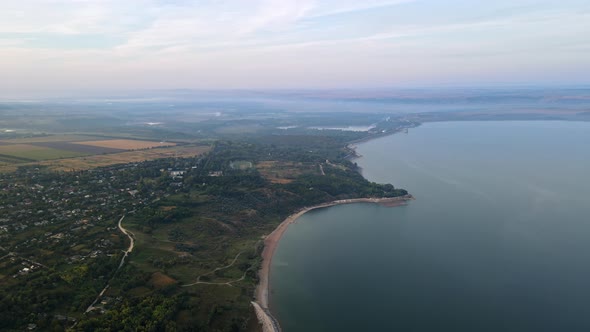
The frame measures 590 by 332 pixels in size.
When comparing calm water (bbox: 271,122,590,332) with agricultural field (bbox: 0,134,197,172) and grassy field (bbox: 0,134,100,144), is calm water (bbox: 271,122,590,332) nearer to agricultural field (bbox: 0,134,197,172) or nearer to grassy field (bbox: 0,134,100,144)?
agricultural field (bbox: 0,134,197,172)

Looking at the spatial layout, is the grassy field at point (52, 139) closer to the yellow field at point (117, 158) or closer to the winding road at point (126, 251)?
the yellow field at point (117, 158)

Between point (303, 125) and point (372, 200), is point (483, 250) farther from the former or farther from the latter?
point (303, 125)

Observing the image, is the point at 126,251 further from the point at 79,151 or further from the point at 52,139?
the point at 52,139

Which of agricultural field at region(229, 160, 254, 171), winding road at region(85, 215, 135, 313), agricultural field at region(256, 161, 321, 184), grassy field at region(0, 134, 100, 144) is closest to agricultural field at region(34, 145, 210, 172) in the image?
agricultural field at region(229, 160, 254, 171)

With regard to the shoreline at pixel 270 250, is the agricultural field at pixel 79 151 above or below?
above

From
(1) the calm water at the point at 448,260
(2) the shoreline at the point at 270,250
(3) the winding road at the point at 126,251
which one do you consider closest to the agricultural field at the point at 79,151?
(3) the winding road at the point at 126,251

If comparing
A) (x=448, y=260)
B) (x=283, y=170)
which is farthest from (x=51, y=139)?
(x=448, y=260)
